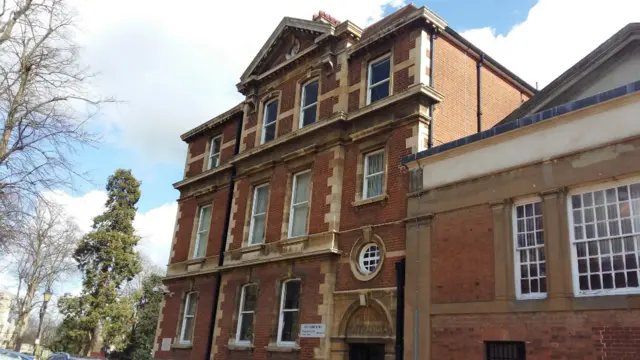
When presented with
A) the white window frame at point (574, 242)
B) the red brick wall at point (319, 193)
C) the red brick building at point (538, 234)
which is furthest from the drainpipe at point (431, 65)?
the white window frame at point (574, 242)

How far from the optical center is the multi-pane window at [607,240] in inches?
390

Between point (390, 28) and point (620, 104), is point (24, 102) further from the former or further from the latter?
point (620, 104)

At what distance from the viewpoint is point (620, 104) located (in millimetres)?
10539

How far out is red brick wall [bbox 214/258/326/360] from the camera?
670 inches

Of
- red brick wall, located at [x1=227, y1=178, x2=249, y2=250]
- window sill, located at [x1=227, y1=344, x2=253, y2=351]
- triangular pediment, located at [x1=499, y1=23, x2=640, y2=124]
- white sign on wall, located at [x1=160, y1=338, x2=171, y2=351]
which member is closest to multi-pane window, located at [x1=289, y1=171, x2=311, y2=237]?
red brick wall, located at [x1=227, y1=178, x2=249, y2=250]

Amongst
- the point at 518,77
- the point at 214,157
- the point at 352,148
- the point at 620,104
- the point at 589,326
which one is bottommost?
the point at 589,326

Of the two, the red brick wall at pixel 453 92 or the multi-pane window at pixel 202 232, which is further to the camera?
the multi-pane window at pixel 202 232

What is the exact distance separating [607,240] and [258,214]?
1378cm

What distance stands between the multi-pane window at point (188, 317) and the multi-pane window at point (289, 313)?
643cm

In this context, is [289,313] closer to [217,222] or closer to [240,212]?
[240,212]

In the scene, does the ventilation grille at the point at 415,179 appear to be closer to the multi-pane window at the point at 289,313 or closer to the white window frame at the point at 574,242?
the white window frame at the point at 574,242

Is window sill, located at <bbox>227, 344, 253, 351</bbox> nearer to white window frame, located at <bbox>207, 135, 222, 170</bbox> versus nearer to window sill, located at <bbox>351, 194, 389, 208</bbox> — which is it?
window sill, located at <bbox>351, 194, 389, 208</bbox>

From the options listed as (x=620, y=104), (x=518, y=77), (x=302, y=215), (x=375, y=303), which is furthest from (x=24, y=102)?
(x=518, y=77)

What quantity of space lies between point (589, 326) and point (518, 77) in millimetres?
13063
